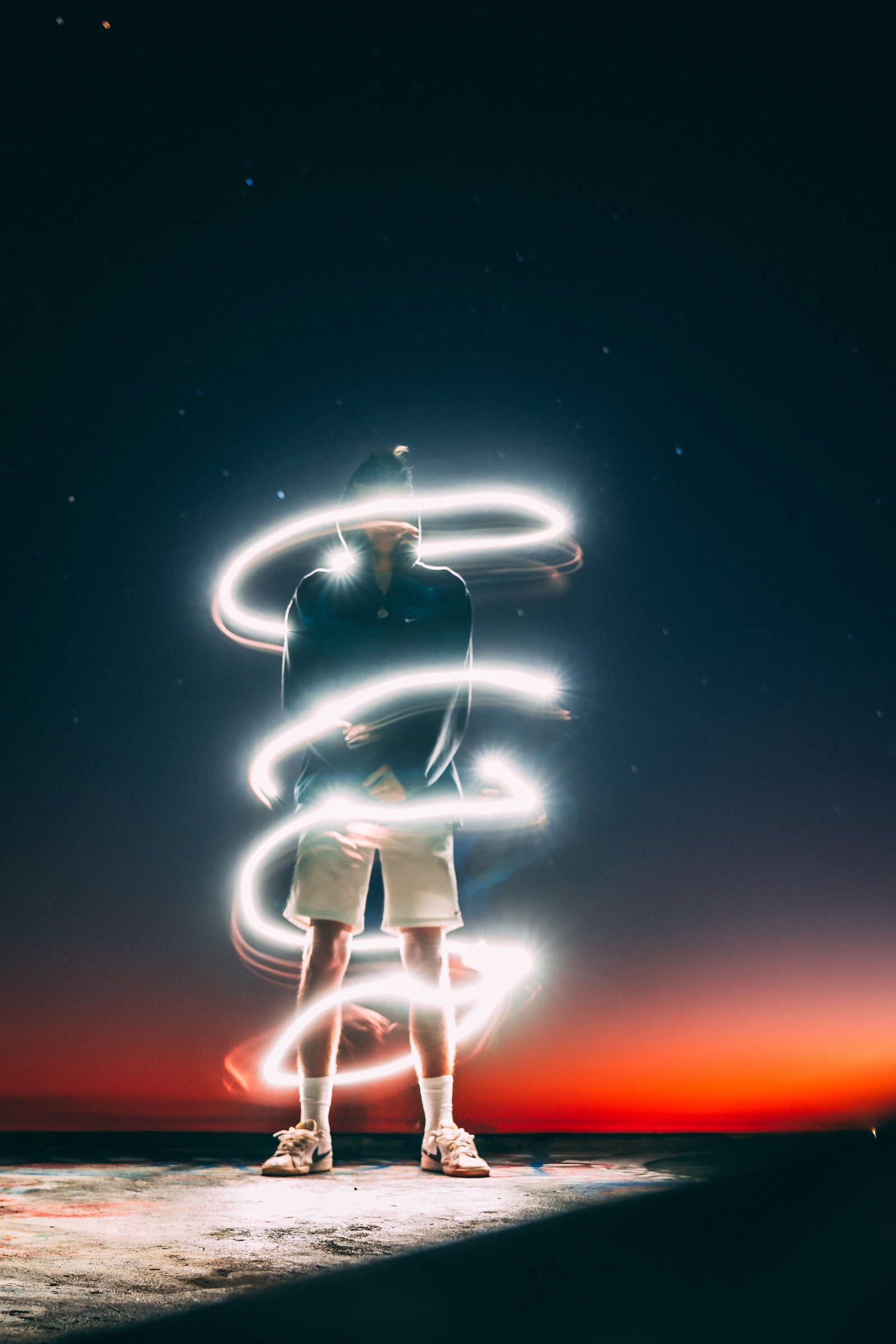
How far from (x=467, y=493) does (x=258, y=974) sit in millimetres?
1845

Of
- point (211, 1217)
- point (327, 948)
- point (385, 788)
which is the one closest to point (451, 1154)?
point (327, 948)

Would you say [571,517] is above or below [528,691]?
above

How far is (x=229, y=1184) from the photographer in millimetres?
2322

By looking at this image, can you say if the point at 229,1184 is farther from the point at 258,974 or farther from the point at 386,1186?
the point at 258,974

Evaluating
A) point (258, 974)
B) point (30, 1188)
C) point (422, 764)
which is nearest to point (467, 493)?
point (422, 764)

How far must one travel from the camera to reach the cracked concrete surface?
1.28m

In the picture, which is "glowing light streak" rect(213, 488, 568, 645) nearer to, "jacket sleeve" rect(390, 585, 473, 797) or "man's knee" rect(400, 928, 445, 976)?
"jacket sleeve" rect(390, 585, 473, 797)

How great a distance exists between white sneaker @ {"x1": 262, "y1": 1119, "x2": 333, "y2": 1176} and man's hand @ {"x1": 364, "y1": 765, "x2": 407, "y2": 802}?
0.88 m

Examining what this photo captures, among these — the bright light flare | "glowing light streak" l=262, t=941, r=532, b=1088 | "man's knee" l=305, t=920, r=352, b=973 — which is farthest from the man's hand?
the bright light flare

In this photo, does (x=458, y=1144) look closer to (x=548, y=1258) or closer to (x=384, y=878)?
(x=384, y=878)

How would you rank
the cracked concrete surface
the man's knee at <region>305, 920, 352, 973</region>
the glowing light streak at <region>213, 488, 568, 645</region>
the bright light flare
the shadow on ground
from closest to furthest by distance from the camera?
1. the shadow on ground
2. the cracked concrete surface
3. the man's knee at <region>305, 920, 352, 973</region>
4. the bright light flare
5. the glowing light streak at <region>213, 488, 568, 645</region>

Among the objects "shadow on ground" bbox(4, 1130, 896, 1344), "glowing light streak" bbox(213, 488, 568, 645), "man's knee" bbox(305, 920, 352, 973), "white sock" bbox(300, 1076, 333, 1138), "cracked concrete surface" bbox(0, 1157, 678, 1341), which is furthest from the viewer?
"glowing light streak" bbox(213, 488, 568, 645)

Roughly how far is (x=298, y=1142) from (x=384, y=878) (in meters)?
0.73

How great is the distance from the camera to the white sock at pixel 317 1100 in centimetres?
260
